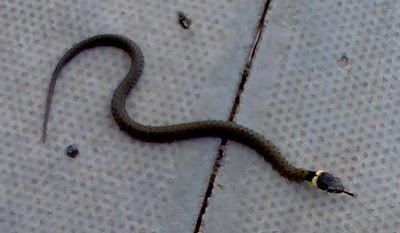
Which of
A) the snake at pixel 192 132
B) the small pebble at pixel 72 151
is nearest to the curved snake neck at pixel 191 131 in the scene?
the snake at pixel 192 132

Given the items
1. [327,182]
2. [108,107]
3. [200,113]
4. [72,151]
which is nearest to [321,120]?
[327,182]

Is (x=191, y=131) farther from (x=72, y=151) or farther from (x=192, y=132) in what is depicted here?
(x=72, y=151)

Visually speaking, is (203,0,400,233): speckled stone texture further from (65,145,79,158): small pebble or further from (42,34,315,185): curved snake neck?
(65,145,79,158): small pebble

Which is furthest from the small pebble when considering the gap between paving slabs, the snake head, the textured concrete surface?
the snake head

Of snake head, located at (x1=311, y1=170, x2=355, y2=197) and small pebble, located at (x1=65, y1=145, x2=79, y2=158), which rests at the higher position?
snake head, located at (x1=311, y1=170, x2=355, y2=197)

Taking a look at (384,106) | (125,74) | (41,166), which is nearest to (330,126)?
(384,106)

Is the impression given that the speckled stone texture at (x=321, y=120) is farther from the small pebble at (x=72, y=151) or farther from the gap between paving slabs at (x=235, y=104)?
the small pebble at (x=72, y=151)

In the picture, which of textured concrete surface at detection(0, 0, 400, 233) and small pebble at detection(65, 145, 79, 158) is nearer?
textured concrete surface at detection(0, 0, 400, 233)
